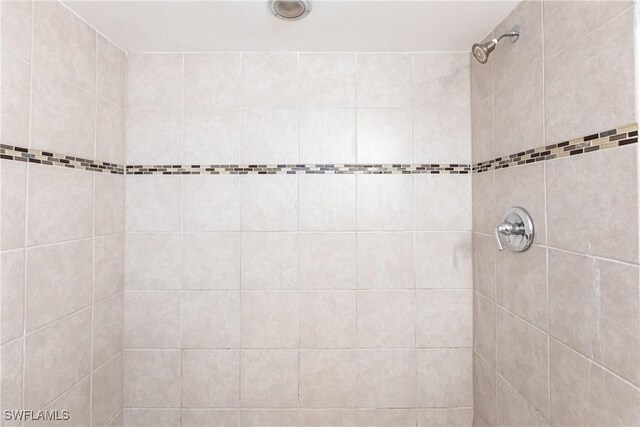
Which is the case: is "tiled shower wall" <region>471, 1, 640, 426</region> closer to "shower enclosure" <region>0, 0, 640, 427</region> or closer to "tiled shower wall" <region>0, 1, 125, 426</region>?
"shower enclosure" <region>0, 0, 640, 427</region>

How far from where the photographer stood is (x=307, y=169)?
1566 mm

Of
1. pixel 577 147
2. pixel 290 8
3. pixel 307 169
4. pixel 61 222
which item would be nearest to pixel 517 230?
pixel 577 147

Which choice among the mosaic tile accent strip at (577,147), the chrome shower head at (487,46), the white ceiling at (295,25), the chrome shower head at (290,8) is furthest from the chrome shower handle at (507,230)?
the chrome shower head at (290,8)

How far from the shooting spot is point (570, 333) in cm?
97

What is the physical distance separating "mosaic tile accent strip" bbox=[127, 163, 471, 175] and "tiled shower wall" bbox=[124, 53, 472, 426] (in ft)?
0.08

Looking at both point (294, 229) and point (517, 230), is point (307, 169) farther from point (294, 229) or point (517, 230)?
point (517, 230)

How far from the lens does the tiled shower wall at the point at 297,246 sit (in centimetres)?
155

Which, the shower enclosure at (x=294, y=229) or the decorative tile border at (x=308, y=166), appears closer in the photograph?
the decorative tile border at (x=308, y=166)

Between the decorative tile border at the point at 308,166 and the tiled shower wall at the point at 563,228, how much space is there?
0.09ft

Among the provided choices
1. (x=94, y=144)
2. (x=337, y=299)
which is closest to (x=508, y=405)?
(x=337, y=299)

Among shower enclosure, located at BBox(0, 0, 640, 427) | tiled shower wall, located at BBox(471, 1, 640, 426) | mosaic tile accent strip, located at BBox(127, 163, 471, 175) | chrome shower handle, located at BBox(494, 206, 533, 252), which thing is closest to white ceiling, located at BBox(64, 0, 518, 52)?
shower enclosure, located at BBox(0, 0, 640, 427)

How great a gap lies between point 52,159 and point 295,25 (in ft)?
3.35

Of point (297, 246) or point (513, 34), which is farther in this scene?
point (297, 246)

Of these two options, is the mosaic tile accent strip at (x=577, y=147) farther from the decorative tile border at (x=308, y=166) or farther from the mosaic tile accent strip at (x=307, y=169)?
the mosaic tile accent strip at (x=307, y=169)
